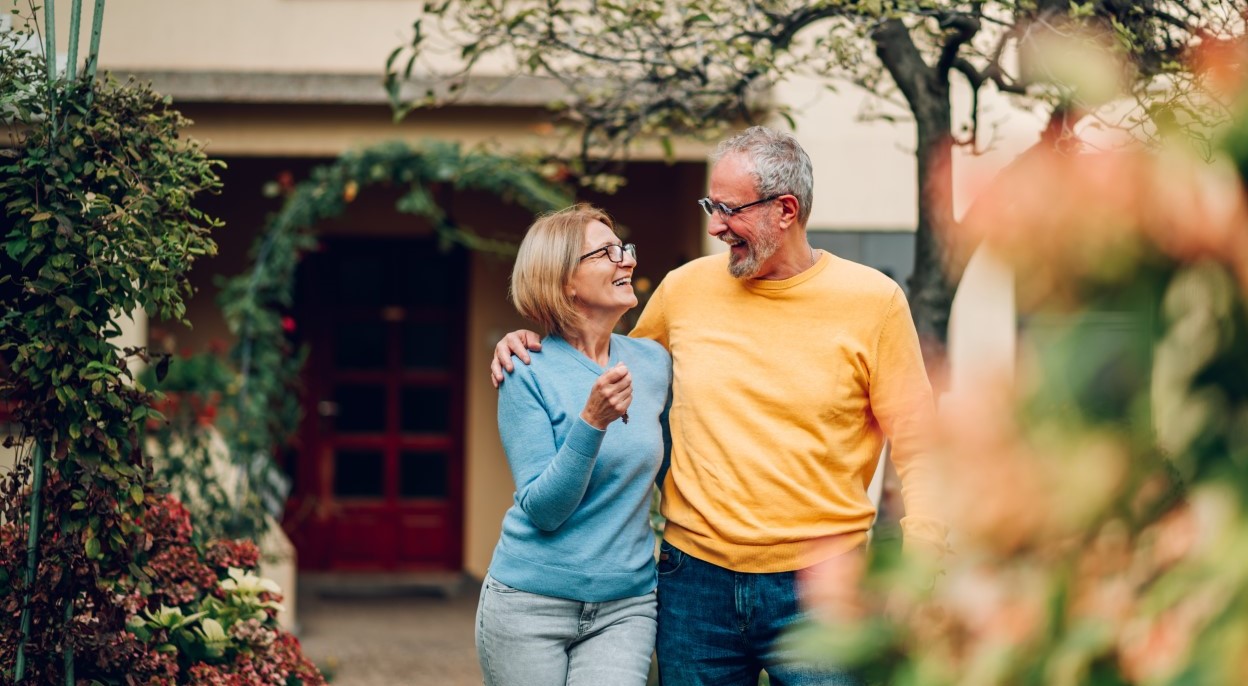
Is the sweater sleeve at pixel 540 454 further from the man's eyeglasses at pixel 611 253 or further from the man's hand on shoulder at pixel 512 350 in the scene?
the man's eyeglasses at pixel 611 253

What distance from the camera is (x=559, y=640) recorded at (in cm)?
295

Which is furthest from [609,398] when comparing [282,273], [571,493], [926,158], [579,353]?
[282,273]

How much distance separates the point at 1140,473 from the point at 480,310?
961cm

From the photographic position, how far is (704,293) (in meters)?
3.18

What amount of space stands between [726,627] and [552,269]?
0.87 meters

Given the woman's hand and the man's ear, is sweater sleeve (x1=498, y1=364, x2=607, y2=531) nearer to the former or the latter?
the woman's hand

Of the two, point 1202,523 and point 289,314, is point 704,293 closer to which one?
point 1202,523

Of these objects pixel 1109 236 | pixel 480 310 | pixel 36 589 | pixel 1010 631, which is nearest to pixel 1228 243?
pixel 1109 236

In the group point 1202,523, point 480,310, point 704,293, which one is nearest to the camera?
point 1202,523

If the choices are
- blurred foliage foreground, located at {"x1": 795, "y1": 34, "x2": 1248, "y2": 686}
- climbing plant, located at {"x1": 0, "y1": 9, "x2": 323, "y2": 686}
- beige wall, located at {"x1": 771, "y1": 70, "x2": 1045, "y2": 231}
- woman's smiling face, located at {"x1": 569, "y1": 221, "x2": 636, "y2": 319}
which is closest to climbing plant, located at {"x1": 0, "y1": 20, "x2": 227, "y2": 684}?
climbing plant, located at {"x1": 0, "y1": 9, "x2": 323, "y2": 686}

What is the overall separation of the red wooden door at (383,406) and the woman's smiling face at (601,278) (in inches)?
298

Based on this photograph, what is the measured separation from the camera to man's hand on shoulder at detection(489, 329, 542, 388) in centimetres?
303

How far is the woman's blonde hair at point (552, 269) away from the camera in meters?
3.04

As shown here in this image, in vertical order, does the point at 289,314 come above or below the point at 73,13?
below
